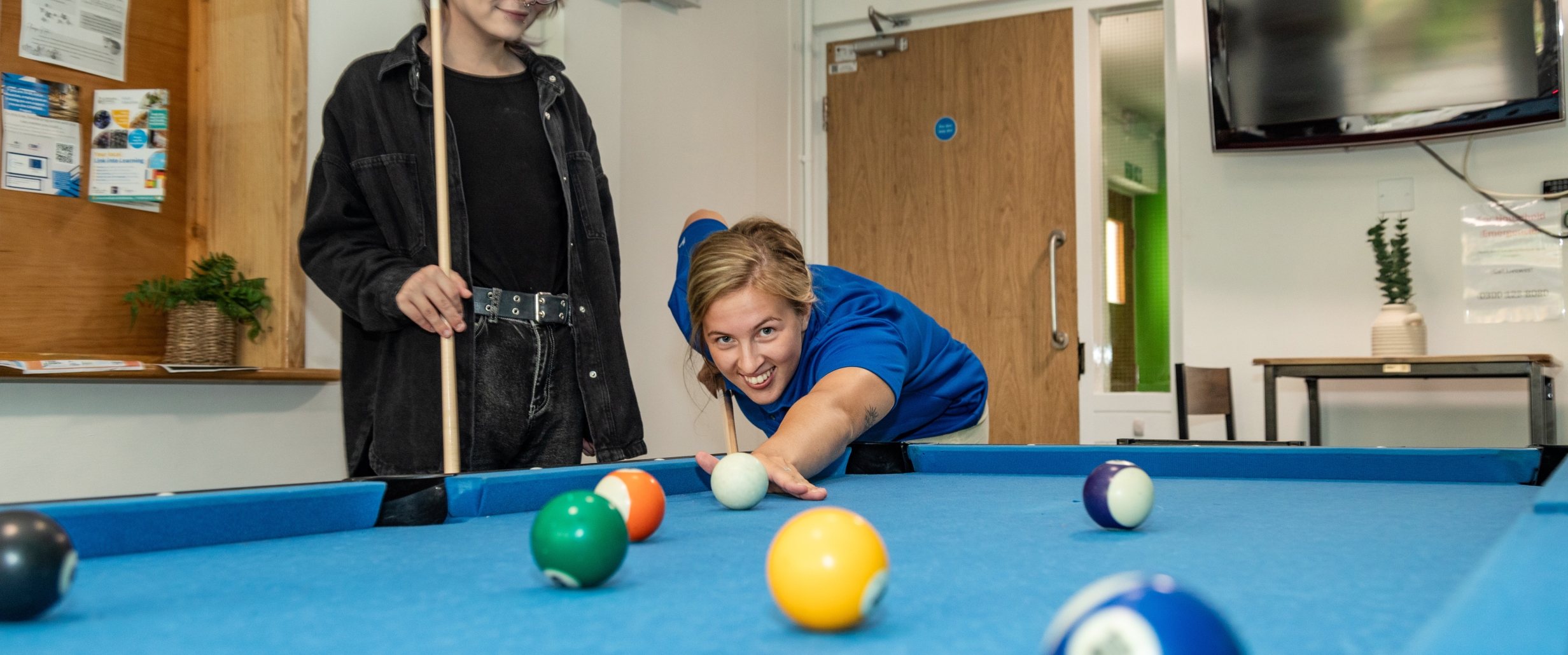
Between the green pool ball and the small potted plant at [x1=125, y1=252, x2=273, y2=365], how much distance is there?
191 centimetres

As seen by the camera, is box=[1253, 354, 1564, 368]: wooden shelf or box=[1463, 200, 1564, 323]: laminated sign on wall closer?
box=[1253, 354, 1564, 368]: wooden shelf

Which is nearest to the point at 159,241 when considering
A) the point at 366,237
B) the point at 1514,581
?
the point at 366,237

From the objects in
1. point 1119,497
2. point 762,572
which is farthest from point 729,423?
point 762,572

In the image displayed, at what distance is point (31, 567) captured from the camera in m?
0.70

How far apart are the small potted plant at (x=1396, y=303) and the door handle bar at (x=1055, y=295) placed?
1.14 m

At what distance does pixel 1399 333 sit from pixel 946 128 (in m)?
2.04

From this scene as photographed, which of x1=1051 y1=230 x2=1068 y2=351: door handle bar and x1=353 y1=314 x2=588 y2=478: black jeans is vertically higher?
x1=1051 y1=230 x2=1068 y2=351: door handle bar

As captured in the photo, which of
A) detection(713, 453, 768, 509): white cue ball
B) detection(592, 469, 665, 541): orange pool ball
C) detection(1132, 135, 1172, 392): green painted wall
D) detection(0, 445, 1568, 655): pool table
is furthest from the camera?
detection(1132, 135, 1172, 392): green painted wall

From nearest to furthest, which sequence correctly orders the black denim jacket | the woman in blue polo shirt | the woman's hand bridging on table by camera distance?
1. the woman's hand bridging on table
2. the woman in blue polo shirt
3. the black denim jacket

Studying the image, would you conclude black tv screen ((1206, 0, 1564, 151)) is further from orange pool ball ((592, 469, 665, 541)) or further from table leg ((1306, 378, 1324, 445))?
orange pool ball ((592, 469, 665, 541))

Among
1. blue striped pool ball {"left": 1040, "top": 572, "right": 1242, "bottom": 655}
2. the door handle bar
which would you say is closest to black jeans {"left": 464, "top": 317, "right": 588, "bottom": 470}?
blue striped pool ball {"left": 1040, "top": 572, "right": 1242, "bottom": 655}

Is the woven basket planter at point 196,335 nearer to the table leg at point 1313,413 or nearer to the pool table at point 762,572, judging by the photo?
the pool table at point 762,572

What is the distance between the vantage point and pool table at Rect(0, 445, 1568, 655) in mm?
632

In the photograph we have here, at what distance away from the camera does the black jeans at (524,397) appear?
2102 mm
